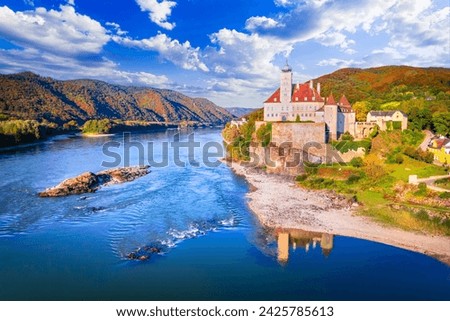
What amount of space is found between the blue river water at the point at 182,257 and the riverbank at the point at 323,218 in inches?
23.6

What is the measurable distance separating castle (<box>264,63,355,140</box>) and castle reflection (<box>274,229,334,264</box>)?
1484 cm

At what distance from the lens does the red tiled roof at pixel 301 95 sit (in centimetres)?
3162

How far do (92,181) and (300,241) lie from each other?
1529cm

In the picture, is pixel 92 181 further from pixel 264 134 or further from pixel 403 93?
pixel 403 93

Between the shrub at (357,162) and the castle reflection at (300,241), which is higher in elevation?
the shrub at (357,162)

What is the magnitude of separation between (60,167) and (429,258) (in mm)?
27623

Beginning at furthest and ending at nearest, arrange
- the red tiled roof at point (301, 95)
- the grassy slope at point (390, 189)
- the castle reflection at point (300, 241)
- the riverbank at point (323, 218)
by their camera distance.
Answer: the red tiled roof at point (301, 95), the grassy slope at point (390, 189), the riverbank at point (323, 218), the castle reflection at point (300, 241)

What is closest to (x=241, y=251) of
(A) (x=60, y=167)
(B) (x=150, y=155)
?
(A) (x=60, y=167)

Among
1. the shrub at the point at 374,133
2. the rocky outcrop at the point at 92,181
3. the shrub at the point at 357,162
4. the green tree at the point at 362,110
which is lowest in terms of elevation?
the rocky outcrop at the point at 92,181

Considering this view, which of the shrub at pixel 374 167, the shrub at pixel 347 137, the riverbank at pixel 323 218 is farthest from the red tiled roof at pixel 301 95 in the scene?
the riverbank at pixel 323 218

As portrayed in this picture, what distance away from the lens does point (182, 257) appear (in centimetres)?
1367

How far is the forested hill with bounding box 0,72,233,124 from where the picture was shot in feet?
271

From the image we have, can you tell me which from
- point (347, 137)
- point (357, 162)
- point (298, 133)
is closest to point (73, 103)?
point (298, 133)

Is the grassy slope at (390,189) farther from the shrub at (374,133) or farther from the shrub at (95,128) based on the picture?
the shrub at (95,128)
